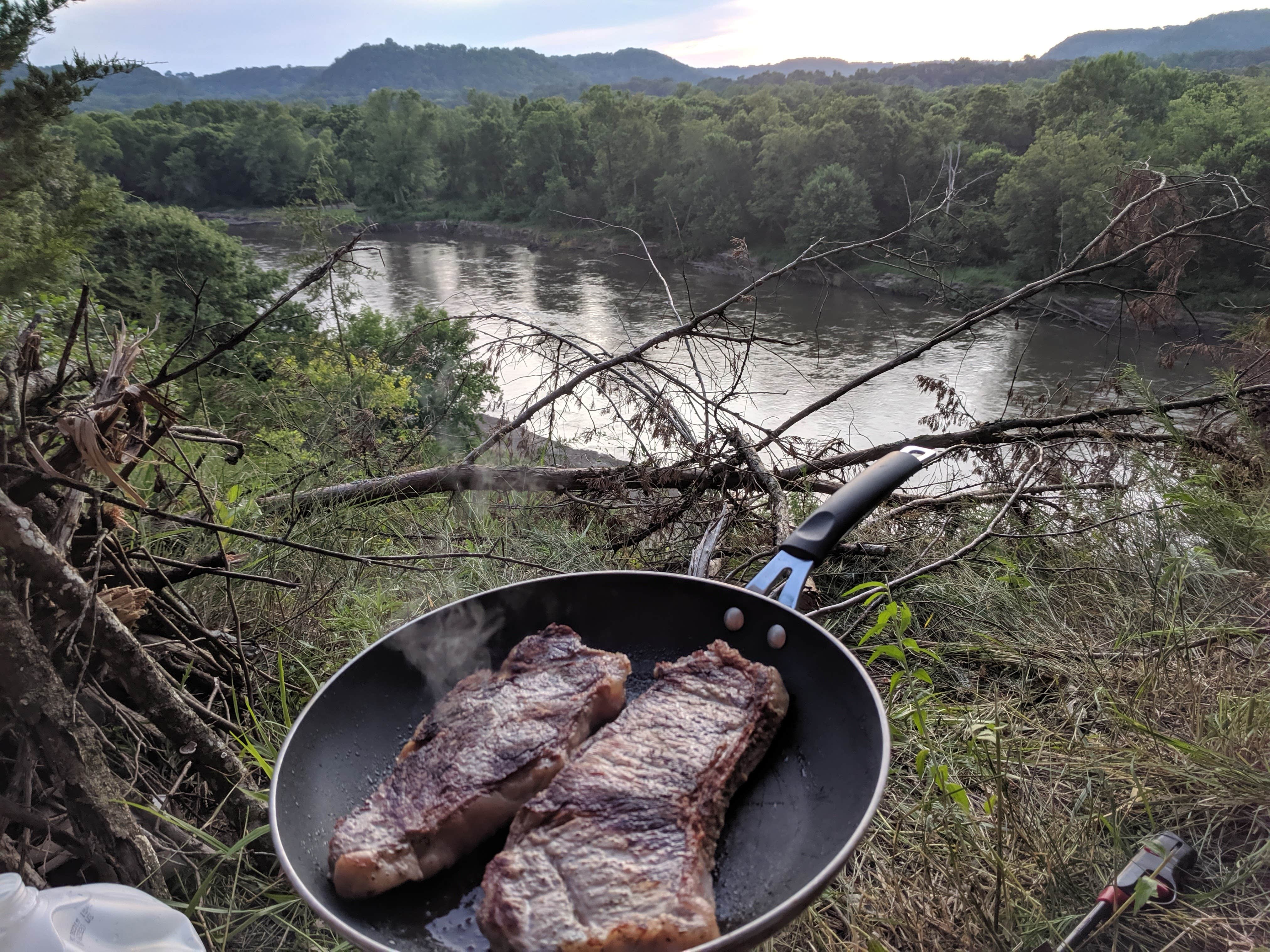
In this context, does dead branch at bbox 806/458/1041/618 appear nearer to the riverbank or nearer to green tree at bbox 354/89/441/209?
the riverbank

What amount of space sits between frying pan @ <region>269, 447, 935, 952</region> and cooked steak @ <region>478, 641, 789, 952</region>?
0.11 metres

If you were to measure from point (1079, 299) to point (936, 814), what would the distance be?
48.8 ft

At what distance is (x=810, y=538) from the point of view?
187cm

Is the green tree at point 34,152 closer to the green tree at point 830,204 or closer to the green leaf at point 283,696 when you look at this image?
the green leaf at point 283,696

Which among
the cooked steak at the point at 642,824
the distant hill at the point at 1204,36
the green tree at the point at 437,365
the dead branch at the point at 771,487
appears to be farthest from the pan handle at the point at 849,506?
the distant hill at the point at 1204,36

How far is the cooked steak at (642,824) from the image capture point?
116cm

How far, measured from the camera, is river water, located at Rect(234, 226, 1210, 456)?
527cm

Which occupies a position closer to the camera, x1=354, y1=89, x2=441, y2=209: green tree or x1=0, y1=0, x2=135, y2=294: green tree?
x1=0, y1=0, x2=135, y2=294: green tree

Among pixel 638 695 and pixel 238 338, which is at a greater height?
pixel 238 338

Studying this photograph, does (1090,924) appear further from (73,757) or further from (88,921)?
(73,757)

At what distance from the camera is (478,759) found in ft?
4.91

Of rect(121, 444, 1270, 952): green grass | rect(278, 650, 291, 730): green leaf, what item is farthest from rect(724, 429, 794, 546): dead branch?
rect(278, 650, 291, 730): green leaf

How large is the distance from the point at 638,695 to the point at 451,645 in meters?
0.55

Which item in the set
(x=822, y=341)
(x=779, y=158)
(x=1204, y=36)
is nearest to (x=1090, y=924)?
(x=822, y=341)
